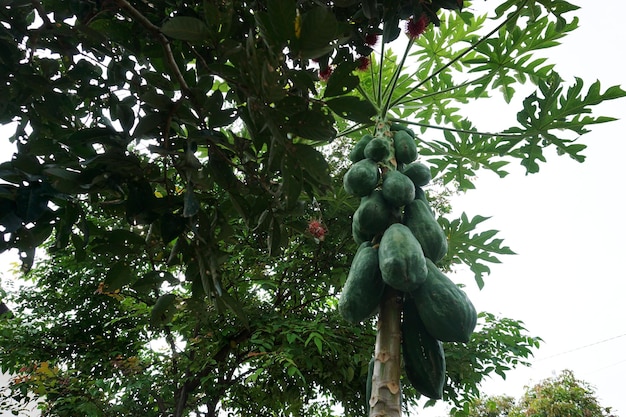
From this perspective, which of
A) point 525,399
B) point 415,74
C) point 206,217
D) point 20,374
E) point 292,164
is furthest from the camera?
point 525,399

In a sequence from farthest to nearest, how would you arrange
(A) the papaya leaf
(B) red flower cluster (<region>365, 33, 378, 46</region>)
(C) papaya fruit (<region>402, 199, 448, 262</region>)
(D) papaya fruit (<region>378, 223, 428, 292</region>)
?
(A) the papaya leaf < (B) red flower cluster (<region>365, 33, 378, 46</region>) < (C) papaya fruit (<region>402, 199, 448, 262</region>) < (D) papaya fruit (<region>378, 223, 428, 292</region>)

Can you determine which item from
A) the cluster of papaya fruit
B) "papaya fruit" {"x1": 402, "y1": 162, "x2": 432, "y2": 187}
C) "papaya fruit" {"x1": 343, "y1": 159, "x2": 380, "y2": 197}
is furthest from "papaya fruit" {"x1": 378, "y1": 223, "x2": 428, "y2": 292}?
"papaya fruit" {"x1": 402, "y1": 162, "x2": 432, "y2": 187}

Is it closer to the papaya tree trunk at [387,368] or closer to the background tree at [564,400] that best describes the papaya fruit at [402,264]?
the papaya tree trunk at [387,368]

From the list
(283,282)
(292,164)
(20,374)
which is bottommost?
(292,164)

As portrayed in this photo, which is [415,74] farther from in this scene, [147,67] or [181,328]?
[181,328]

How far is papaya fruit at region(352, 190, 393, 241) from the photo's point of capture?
4.49 ft

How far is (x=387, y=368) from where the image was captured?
1.05m

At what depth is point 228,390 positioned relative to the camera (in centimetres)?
358

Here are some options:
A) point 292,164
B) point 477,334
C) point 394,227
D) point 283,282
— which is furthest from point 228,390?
point 292,164

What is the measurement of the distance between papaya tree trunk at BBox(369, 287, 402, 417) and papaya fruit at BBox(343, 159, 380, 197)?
0.39m

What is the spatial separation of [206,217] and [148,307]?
230cm

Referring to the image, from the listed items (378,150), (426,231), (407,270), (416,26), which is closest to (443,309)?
(407,270)

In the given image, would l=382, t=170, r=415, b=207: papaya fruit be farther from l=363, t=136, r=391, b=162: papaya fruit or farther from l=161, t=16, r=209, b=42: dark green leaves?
l=161, t=16, r=209, b=42: dark green leaves

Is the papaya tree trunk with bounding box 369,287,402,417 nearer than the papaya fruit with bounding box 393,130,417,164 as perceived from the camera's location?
Yes
